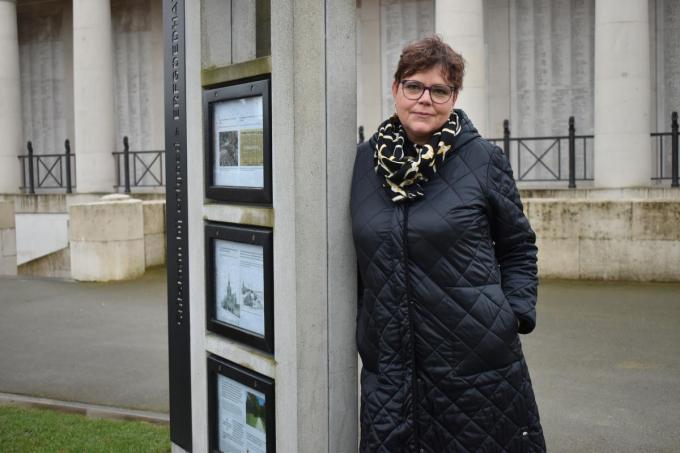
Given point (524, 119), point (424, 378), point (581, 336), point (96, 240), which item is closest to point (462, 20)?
point (524, 119)

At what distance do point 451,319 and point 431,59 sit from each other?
3.21 feet

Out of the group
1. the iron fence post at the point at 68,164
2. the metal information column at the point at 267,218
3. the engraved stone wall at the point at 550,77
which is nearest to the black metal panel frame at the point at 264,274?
the metal information column at the point at 267,218

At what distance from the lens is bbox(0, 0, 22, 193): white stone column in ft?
71.9

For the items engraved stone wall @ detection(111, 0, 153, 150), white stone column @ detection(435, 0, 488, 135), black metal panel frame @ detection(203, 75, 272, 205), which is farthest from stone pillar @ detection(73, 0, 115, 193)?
black metal panel frame @ detection(203, 75, 272, 205)

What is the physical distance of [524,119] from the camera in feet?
64.1

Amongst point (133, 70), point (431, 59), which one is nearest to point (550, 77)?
point (133, 70)

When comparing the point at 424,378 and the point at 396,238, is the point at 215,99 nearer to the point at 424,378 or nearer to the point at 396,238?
the point at 396,238

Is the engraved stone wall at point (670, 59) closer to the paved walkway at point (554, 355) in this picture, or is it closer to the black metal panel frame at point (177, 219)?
the paved walkway at point (554, 355)

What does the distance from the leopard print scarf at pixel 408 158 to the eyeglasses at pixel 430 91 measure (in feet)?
0.33

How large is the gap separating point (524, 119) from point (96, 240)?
403 inches

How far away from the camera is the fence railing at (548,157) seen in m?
18.5

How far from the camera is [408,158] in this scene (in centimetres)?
330

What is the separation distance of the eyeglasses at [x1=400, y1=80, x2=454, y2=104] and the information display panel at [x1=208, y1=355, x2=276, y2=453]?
1.42 m

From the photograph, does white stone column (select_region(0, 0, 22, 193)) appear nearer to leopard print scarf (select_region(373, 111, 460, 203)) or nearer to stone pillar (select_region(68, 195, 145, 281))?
Result: stone pillar (select_region(68, 195, 145, 281))
